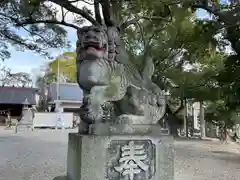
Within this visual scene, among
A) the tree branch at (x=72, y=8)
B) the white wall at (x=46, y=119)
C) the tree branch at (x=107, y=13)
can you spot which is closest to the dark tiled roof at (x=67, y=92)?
the white wall at (x=46, y=119)

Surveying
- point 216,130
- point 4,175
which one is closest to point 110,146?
point 4,175

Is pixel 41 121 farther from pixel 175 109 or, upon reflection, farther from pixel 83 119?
pixel 83 119

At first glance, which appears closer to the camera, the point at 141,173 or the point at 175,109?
the point at 141,173

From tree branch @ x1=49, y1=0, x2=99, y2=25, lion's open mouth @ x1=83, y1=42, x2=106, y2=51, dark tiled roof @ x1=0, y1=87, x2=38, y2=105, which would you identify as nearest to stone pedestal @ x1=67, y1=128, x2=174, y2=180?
lion's open mouth @ x1=83, y1=42, x2=106, y2=51

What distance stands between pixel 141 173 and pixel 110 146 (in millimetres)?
452

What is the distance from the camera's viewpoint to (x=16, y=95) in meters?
28.7

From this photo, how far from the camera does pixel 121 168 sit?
3004mm

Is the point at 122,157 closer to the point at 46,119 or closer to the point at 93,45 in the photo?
the point at 93,45

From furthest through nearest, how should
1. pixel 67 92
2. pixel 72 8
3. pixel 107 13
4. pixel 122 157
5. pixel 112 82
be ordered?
pixel 67 92
pixel 72 8
pixel 107 13
pixel 112 82
pixel 122 157

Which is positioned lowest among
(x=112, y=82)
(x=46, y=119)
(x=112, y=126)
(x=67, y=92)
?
(x=46, y=119)

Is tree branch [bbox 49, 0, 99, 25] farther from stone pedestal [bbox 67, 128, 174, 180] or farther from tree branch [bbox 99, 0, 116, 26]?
stone pedestal [bbox 67, 128, 174, 180]

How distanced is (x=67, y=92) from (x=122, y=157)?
2688 cm

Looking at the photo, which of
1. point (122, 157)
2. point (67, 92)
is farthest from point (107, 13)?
point (67, 92)

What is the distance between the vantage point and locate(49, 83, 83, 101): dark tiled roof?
94.6 ft
